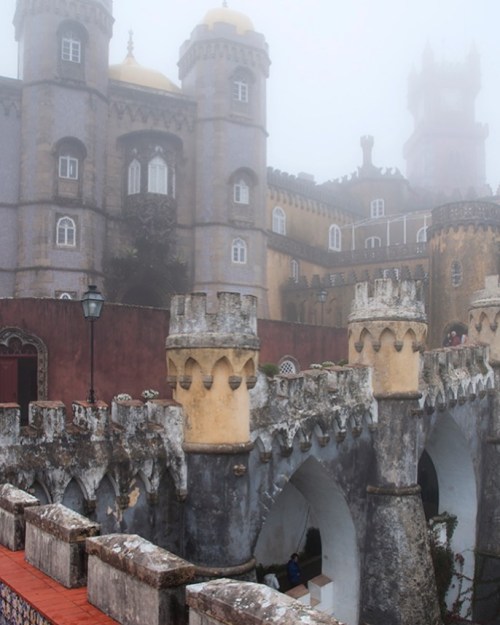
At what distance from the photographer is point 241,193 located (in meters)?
37.1

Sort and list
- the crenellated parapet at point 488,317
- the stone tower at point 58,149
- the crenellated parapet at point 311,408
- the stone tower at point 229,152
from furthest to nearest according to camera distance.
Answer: the stone tower at point 229,152 → the stone tower at point 58,149 → the crenellated parapet at point 488,317 → the crenellated parapet at point 311,408

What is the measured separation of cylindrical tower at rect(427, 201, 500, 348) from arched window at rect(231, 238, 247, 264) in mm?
10263

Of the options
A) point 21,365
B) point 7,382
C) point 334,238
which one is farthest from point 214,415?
point 334,238

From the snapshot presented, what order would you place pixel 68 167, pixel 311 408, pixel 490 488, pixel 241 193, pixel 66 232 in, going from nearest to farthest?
pixel 311 408, pixel 490 488, pixel 66 232, pixel 68 167, pixel 241 193

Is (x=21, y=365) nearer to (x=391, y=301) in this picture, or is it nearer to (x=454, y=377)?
(x=391, y=301)

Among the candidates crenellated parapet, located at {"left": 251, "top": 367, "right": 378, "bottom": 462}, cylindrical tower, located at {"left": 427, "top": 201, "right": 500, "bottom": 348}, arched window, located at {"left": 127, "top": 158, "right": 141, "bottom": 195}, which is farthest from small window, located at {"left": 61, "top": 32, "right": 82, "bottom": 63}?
crenellated parapet, located at {"left": 251, "top": 367, "right": 378, "bottom": 462}

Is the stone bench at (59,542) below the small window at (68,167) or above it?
below

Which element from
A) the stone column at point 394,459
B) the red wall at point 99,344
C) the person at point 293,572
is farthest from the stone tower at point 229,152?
the stone column at point 394,459

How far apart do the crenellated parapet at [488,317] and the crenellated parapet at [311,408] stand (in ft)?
23.6

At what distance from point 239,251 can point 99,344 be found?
20.3 metres

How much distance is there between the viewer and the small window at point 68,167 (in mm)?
32438

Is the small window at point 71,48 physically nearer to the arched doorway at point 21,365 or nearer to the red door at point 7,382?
the arched doorway at point 21,365

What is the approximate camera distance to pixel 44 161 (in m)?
31.9

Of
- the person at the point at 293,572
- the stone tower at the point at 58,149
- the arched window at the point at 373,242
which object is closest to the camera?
the person at the point at 293,572
